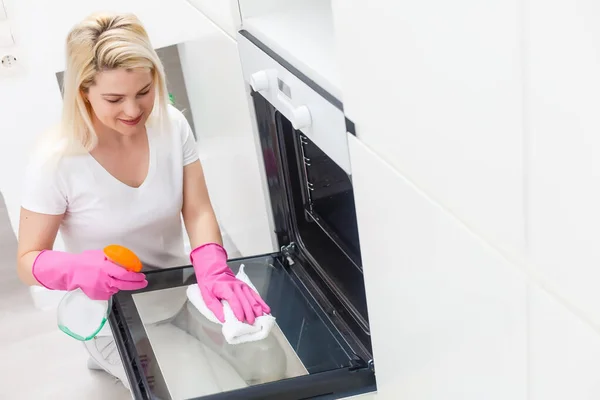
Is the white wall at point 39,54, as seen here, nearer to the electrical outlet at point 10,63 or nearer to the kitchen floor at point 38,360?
the electrical outlet at point 10,63

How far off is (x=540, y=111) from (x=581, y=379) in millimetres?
246

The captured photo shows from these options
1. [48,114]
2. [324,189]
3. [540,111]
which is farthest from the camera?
[48,114]

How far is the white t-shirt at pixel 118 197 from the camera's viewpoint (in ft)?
5.18

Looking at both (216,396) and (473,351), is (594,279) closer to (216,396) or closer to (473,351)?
(473,351)

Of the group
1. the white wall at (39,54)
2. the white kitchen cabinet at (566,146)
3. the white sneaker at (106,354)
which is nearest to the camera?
the white kitchen cabinet at (566,146)

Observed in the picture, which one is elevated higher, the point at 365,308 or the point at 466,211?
the point at 466,211

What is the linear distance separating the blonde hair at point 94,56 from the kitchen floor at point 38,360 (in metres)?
0.77

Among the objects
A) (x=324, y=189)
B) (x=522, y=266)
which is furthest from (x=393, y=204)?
(x=324, y=189)

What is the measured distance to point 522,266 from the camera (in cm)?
75

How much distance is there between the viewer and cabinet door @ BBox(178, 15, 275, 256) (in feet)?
5.37

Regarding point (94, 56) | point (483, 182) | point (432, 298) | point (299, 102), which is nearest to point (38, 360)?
point (94, 56)

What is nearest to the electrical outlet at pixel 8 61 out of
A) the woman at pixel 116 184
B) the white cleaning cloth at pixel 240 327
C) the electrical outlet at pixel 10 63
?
the electrical outlet at pixel 10 63

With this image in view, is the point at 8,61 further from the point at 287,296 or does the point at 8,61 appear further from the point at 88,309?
the point at 287,296

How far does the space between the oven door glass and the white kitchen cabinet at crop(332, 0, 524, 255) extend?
46 centimetres
